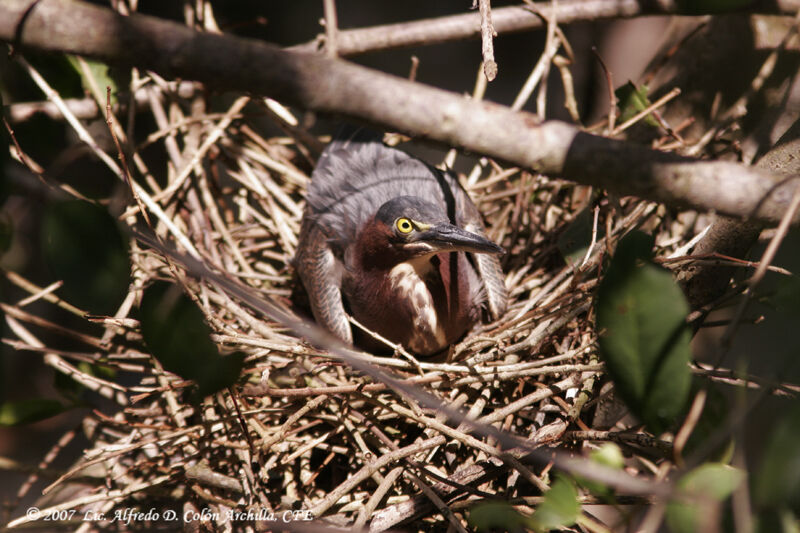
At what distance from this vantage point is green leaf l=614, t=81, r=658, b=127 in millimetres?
2029

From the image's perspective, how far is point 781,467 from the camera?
679 mm

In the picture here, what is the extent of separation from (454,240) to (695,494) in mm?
1106

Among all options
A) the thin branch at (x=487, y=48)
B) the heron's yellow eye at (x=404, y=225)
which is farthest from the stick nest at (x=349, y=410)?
the thin branch at (x=487, y=48)

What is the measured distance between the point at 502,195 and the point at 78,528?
1.78m

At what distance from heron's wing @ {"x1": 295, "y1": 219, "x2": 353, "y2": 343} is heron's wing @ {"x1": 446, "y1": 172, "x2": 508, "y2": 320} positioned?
0.49 meters

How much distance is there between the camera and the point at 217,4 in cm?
356

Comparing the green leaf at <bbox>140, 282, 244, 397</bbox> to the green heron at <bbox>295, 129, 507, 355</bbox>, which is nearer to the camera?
the green leaf at <bbox>140, 282, 244, 397</bbox>

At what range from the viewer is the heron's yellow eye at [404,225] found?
1880 mm

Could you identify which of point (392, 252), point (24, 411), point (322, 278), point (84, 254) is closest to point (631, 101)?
point (392, 252)

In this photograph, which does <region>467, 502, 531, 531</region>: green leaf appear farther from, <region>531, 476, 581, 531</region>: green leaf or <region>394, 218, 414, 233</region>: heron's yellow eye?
<region>394, 218, 414, 233</region>: heron's yellow eye

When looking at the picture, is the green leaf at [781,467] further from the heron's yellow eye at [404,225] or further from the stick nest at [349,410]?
the heron's yellow eye at [404,225]

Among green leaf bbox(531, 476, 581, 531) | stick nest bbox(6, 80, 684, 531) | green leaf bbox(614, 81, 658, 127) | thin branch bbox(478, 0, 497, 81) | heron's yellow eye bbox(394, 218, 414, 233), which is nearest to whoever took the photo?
green leaf bbox(531, 476, 581, 531)

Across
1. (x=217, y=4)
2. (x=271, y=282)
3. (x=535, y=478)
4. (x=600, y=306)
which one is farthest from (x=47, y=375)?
(x=600, y=306)

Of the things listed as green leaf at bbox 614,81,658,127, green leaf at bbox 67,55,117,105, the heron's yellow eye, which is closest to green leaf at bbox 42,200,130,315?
the heron's yellow eye
